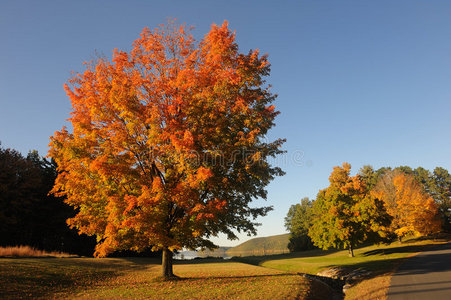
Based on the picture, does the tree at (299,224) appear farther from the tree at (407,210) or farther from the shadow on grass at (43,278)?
the shadow on grass at (43,278)

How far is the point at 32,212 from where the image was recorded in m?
43.0

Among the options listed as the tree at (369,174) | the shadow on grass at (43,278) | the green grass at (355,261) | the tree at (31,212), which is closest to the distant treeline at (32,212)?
the tree at (31,212)

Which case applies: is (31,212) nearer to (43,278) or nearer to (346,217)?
(43,278)

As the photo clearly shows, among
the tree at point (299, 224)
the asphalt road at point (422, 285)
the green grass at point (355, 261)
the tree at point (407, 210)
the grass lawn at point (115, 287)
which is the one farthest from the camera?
the tree at point (299, 224)

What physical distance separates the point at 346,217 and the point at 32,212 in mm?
48813

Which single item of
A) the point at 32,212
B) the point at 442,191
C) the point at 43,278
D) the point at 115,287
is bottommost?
the point at 115,287

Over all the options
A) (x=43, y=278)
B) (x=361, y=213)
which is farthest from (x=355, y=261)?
(x=43, y=278)

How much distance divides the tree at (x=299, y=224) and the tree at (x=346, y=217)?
32802 millimetres

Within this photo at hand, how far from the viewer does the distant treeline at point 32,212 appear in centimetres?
4106

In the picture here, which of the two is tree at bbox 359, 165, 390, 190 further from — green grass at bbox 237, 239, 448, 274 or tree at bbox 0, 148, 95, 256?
tree at bbox 0, 148, 95, 256

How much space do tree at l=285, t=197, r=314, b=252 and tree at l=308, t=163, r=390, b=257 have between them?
32802mm

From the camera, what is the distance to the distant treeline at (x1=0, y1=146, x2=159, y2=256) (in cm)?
4106

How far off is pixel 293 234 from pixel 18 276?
3161 inches

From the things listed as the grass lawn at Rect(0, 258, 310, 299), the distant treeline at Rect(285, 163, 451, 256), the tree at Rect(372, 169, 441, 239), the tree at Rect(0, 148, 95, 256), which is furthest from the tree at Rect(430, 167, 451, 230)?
the tree at Rect(0, 148, 95, 256)
